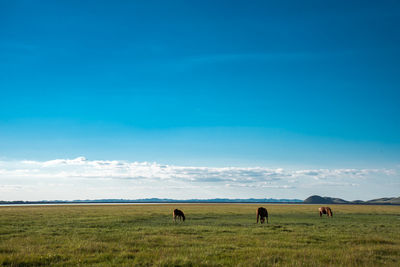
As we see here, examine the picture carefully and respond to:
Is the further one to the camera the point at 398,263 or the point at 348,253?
the point at 348,253

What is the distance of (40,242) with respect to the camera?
1727 cm

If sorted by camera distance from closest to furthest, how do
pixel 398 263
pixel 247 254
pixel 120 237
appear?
pixel 398 263
pixel 247 254
pixel 120 237

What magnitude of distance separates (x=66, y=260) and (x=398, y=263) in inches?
561

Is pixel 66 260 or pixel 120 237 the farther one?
pixel 120 237

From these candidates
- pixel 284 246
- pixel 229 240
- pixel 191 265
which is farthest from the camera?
pixel 229 240

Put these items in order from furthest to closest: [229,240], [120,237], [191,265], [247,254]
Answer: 1. [120,237]
2. [229,240]
3. [247,254]
4. [191,265]

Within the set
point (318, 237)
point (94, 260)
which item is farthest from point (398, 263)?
point (94, 260)

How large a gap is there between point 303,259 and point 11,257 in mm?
12460

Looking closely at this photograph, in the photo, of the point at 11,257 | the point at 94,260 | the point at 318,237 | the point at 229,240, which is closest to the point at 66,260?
the point at 94,260

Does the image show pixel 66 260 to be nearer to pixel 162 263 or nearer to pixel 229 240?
pixel 162 263

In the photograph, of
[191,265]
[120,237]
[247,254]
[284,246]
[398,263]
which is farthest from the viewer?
[120,237]

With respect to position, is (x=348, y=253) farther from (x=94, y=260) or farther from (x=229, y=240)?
(x=94, y=260)

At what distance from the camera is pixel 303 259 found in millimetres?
12758

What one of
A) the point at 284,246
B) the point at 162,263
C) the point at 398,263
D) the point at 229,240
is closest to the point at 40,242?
the point at 162,263
